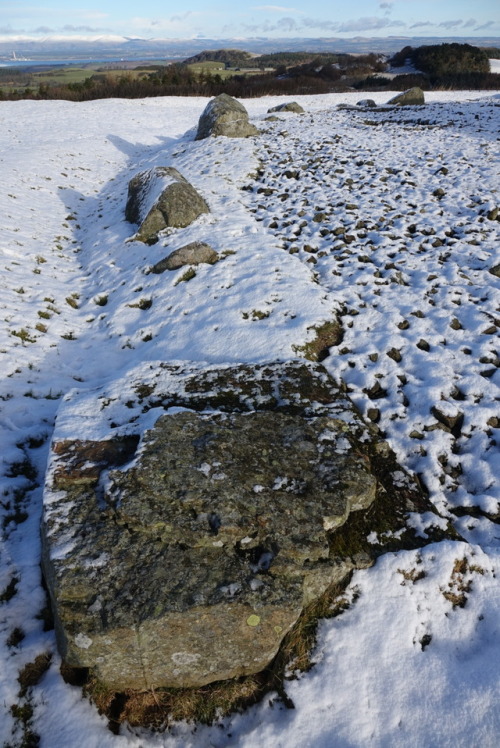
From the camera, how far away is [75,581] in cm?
339

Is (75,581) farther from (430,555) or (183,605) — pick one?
(430,555)

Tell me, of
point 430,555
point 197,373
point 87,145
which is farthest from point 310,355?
point 87,145

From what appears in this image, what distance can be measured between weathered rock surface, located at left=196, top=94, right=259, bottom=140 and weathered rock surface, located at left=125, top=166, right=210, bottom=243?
865 cm

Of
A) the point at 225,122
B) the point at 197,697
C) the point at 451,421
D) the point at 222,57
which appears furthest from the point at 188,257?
the point at 222,57

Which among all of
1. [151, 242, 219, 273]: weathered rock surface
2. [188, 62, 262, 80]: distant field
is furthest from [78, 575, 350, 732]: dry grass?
[188, 62, 262, 80]: distant field

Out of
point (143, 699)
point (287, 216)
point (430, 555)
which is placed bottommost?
point (143, 699)

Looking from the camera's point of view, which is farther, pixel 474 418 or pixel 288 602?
pixel 474 418

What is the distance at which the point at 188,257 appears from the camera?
981 centimetres

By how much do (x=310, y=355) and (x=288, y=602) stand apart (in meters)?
4.22

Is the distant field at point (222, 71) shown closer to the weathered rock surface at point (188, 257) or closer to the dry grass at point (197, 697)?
the weathered rock surface at point (188, 257)

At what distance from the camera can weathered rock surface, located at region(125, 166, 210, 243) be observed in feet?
37.8

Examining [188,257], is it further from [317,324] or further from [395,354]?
[395,354]

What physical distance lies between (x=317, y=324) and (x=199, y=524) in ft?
15.3

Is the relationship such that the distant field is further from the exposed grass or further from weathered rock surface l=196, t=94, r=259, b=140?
the exposed grass
